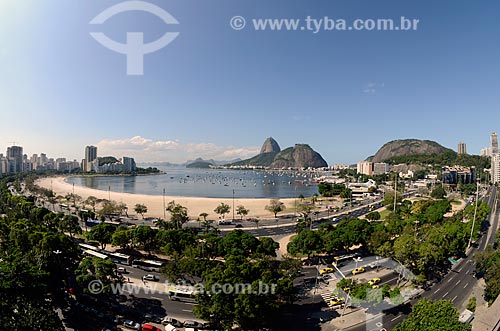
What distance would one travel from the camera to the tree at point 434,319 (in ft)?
24.6

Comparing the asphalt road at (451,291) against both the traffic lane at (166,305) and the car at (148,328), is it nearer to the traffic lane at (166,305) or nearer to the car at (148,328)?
the traffic lane at (166,305)

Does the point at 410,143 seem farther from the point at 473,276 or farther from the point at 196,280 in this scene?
the point at 196,280

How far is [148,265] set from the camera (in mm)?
14633

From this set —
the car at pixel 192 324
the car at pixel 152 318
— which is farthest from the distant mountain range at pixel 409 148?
the car at pixel 152 318

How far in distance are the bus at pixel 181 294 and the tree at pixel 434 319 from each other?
24.6 ft

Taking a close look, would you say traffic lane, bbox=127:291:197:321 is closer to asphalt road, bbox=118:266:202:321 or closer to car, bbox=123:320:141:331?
asphalt road, bbox=118:266:202:321

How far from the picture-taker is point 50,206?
3362 cm

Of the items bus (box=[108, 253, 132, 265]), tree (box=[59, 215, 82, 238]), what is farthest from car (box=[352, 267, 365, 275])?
tree (box=[59, 215, 82, 238])

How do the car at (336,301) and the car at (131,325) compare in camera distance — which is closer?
the car at (131,325)

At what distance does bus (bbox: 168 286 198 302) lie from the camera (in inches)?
444

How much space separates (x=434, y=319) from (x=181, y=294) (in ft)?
28.8

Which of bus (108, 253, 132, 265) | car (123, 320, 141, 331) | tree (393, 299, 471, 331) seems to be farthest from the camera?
bus (108, 253, 132, 265)

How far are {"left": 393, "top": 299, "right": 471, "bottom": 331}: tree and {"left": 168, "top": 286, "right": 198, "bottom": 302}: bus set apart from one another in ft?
24.6

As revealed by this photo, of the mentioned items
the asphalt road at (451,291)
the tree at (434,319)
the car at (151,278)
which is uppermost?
the tree at (434,319)
